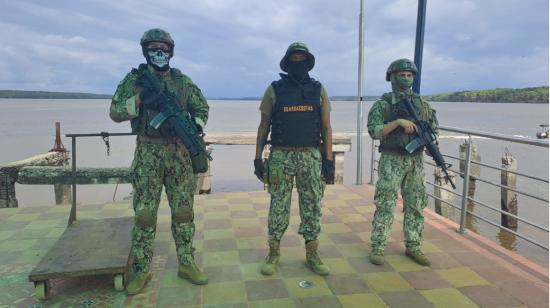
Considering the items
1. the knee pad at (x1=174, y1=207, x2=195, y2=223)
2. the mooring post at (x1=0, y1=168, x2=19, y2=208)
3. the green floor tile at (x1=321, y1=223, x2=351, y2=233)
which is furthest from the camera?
the mooring post at (x1=0, y1=168, x2=19, y2=208)

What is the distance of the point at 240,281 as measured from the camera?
3465 millimetres

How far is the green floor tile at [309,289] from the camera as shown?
323cm

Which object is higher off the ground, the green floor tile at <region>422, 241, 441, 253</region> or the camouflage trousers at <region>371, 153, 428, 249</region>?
the camouflage trousers at <region>371, 153, 428, 249</region>

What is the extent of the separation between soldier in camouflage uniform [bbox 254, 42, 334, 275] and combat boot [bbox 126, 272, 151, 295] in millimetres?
1088

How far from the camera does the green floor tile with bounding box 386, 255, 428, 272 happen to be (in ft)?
12.2

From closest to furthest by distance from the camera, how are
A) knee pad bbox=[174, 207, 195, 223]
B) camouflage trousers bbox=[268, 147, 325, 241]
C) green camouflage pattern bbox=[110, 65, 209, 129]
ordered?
green camouflage pattern bbox=[110, 65, 209, 129]
knee pad bbox=[174, 207, 195, 223]
camouflage trousers bbox=[268, 147, 325, 241]

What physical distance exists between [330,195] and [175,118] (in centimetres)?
394

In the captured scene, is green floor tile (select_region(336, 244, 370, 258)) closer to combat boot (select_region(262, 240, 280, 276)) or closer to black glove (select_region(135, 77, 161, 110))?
combat boot (select_region(262, 240, 280, 276))

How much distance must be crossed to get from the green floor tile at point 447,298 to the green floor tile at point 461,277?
0.17 meters

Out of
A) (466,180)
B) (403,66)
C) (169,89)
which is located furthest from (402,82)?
(169,89)

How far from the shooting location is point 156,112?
3.12m

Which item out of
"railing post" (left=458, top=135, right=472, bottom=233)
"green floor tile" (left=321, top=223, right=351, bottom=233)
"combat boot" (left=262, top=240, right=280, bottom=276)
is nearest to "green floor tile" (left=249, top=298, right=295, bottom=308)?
"combat boot" (left=262, top=240, right=280, bottom=276)

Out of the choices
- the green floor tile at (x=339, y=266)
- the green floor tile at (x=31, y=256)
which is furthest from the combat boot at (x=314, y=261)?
the green floor tile at (x=31, y=256)

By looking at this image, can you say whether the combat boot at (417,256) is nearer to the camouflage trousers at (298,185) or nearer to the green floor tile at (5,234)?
the camouflage trousers at (298,185)
